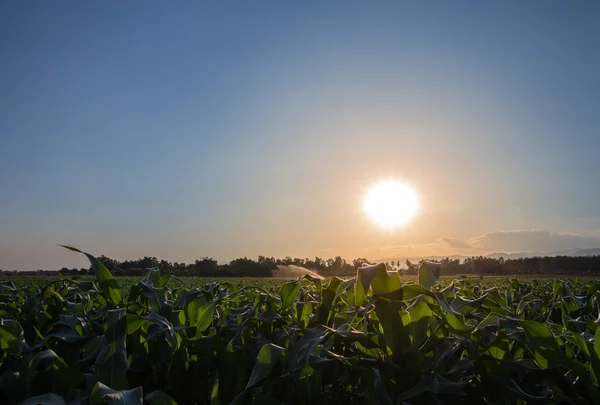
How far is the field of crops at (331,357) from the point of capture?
43.1 inches

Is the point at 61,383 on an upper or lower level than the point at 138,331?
lower

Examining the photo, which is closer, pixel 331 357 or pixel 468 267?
pixel 331 357

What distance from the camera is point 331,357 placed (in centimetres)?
119

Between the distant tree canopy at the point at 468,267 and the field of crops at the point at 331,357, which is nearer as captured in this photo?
the field of crops at the point at 331,357

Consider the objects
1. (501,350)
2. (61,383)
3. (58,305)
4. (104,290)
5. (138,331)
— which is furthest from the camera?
(58,305)

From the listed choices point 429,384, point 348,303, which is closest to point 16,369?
point 348,303

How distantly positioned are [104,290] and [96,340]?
33 cm

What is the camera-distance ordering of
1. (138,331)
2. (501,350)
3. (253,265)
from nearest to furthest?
1. (501,350)
2. (138,331)
3. (253,265)

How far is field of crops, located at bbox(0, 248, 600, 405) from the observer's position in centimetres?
109

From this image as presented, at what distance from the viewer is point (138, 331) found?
4.65ft

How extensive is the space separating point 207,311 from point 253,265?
8562 cm

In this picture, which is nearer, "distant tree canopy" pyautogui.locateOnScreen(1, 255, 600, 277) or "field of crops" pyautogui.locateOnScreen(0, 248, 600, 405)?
"field of crops" pyautogui.locateOnScreen(0, 248, 600, 405)

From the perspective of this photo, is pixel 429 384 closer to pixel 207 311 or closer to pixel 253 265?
pixel 207 311

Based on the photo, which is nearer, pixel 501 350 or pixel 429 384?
pixel 429 384
